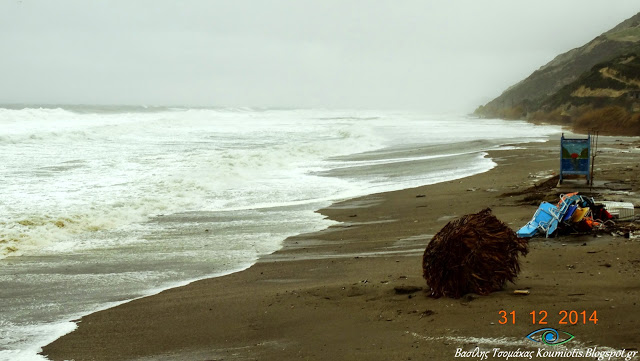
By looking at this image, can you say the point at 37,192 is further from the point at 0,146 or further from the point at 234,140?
the point at 234,140

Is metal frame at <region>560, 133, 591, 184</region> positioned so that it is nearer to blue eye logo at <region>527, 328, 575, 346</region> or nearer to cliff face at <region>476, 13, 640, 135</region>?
blue eye logo at <region>527, 328, 575, 346</region>

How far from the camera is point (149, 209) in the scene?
13.9m

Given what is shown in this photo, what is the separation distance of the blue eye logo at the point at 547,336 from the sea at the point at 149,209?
4.14m

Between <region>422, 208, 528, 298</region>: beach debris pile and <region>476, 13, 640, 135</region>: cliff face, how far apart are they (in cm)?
3359

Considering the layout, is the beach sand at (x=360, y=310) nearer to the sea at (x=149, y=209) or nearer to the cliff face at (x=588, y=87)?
the sea at (x=149, y=209)

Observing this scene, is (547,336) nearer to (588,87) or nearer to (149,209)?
(149,209)

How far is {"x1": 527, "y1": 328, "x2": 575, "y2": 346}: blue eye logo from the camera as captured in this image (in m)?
4.92

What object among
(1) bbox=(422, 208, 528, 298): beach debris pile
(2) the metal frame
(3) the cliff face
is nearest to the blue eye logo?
(1) bbox=(422, 208, 528, 298): beach debris pile

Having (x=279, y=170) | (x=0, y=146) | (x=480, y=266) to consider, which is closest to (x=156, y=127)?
(x=0, y=146)

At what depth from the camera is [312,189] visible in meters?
16.6

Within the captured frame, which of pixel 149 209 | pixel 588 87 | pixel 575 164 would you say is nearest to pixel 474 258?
pixel 575 164

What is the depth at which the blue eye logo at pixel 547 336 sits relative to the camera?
4922 mm

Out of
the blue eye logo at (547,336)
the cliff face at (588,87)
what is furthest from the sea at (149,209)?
the cliff face at (588,87)

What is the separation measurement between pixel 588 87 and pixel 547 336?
54.3 metres
